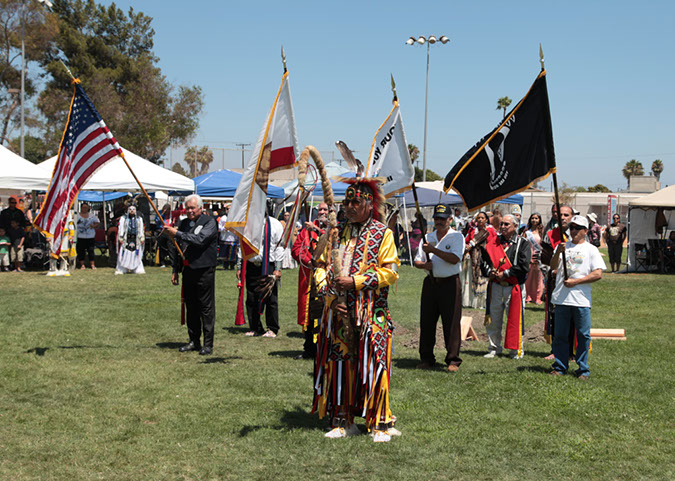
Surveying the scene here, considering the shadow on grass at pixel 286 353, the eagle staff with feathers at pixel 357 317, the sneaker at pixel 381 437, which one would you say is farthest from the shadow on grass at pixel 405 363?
the sneaker at pixel 381 437

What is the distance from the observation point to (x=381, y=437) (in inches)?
213

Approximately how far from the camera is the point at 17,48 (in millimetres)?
41094

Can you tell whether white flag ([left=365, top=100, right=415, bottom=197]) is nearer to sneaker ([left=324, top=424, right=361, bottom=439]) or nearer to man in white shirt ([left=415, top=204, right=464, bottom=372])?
man in white shirt ([left=415, top=204, right=464, bottom=372])

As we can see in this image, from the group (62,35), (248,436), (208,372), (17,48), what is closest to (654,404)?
(248,436)

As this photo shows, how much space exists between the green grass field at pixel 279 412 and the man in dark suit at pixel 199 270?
0.36 metres

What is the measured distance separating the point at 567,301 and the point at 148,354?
5254 mm

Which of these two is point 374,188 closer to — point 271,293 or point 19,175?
point 271,293

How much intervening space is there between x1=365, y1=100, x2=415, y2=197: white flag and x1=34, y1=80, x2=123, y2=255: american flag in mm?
3285

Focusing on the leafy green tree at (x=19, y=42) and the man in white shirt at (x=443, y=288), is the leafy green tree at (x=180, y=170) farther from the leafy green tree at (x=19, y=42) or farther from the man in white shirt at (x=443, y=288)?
the man in white shirt at (x=443, y=288)

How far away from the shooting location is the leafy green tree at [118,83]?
4303cm

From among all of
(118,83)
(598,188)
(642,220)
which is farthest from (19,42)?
(598,188)

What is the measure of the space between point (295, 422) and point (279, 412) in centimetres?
34

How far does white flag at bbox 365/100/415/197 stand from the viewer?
8195 millimetres

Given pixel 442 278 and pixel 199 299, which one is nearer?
pixel 442 278
